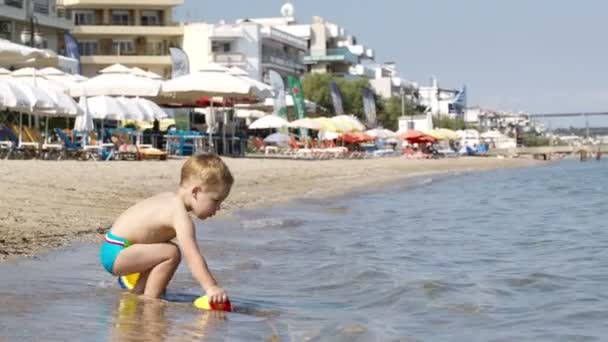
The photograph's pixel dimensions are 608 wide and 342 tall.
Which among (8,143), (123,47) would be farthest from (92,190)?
(123,47)

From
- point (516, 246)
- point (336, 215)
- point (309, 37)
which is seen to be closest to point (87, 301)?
point (516, 246)

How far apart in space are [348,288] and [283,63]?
7589cm

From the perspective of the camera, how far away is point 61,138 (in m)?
25.2

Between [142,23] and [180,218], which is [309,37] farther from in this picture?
[180,218]

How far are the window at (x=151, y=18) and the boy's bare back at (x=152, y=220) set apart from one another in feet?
207

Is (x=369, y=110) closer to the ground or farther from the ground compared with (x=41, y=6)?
closer to the ground

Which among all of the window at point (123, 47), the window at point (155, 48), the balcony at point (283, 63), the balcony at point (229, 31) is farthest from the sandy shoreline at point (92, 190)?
the balcony at point (283, 63)

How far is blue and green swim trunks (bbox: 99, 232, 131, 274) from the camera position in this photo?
5.57m

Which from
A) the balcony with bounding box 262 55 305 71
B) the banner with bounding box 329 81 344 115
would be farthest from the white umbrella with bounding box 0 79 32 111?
the balcony with bounding box 262 55 305 71

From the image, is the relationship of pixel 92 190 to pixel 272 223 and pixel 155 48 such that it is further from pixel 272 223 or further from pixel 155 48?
pixel 155 48

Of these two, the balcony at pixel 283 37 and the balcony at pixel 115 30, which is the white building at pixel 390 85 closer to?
the balcony at pixel 283 37

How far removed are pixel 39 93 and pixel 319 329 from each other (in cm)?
1842

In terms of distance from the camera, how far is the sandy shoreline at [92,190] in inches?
359

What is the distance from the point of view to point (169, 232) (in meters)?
5.56
